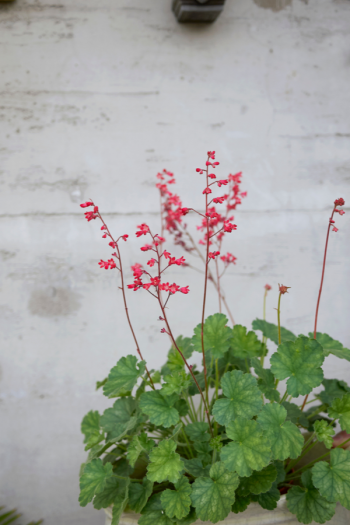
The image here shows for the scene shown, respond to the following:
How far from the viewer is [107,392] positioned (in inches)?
32.7

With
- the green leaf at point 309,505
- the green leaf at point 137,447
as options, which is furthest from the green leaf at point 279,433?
the green leaf at point 137,447

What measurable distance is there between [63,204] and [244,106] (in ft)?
2.43

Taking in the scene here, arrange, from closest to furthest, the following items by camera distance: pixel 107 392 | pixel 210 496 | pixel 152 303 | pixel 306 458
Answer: pixel 210 496 < pixel 107 392 < pixel 306 458 < pixel 152 303

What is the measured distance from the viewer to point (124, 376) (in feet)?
2.83

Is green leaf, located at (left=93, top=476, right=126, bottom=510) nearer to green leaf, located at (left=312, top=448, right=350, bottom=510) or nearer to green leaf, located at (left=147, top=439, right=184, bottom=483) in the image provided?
green leaf, located at (left=147, top=439, right=184, bottom=483)

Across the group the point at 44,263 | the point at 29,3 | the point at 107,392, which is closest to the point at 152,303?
the point at 44,263

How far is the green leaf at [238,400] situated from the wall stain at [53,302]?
74 cm

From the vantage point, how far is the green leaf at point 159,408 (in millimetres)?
778

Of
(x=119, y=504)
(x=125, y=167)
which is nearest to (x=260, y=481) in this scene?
(x=119, y=504)

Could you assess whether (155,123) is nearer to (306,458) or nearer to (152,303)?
(152,303)

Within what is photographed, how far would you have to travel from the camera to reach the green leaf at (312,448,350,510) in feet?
2.38

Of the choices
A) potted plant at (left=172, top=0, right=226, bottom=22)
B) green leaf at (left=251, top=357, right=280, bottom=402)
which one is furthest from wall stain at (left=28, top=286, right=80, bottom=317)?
potted plant at (left=172, top=0, right=226, bottom=22)

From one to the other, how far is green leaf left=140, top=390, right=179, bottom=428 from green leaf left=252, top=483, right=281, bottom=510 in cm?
24

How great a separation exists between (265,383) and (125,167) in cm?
86
